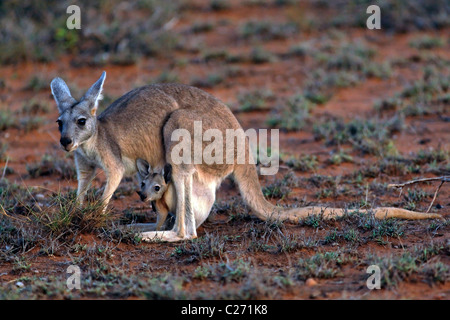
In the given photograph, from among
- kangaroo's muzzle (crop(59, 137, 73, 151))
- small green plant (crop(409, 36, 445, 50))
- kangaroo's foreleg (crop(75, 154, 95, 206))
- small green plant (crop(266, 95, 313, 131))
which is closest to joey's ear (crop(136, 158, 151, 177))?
kangaroo's foreleg (crop(75, 154, 95, 206))

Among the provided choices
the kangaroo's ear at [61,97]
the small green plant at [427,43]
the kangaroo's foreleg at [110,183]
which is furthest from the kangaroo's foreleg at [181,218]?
the small green plant at [427,43]

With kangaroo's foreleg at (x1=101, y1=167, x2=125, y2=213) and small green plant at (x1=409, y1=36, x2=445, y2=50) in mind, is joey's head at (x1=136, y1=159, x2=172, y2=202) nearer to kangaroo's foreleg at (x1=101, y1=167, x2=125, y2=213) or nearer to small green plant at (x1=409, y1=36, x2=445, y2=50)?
kangaroo's foreleg at (x1=101, y1=167, x2=125, y2=213)

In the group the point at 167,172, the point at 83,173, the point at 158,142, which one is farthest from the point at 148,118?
the point at 83,173

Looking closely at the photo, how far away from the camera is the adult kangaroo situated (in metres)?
5.41

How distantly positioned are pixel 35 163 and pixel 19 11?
19.3 feet

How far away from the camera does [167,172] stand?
546 centimetres

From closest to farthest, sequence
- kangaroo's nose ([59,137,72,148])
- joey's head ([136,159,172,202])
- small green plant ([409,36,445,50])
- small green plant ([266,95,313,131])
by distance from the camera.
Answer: kangaroo's nose ([59,137,72,148]) → joey's head ([136,159,172,202]) → small green plant ([266,95,313,131]) → small green plant ([409,36,445,50])

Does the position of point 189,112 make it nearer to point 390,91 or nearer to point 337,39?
point 390,91

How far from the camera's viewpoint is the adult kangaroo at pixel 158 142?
5414 millimetres

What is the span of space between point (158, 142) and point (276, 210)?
1.22 meters

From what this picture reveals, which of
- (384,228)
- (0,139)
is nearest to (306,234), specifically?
(384,228)

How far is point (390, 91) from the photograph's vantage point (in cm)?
978

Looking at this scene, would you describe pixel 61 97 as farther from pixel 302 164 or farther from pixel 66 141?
pixel 302 164

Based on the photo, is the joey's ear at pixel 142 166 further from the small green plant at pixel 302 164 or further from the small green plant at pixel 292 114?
the small green plant at pixel 292 114
